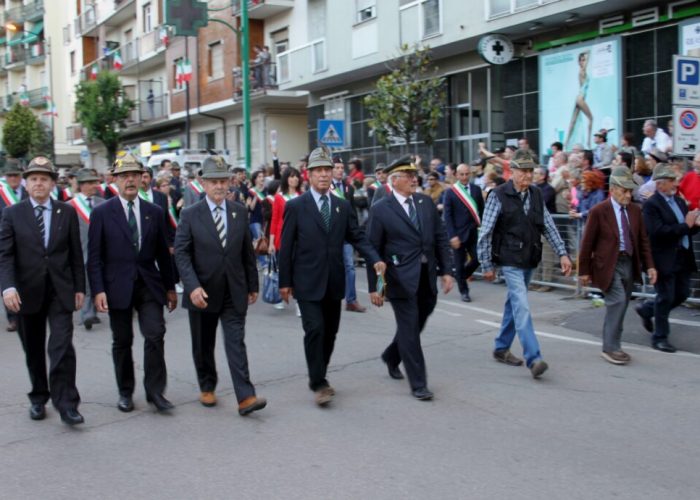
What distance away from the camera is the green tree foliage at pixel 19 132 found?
50500mm

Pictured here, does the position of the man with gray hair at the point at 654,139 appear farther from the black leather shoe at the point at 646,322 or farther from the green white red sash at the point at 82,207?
the green white red sash at the point at 82,207

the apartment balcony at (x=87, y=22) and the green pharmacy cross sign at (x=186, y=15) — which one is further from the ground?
the apartment balcony at (x=87, y=22)

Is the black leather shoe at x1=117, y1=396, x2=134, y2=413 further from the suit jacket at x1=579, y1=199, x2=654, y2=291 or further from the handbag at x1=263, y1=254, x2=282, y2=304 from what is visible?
the handbag at x1=263, y1=254, x2=282, y2=304

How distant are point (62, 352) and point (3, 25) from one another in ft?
214

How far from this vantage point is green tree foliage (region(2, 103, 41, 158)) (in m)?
50.5

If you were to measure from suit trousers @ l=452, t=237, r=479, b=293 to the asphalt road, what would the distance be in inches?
121

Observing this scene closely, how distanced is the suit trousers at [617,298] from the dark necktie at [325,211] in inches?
117

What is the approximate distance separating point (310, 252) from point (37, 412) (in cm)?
244

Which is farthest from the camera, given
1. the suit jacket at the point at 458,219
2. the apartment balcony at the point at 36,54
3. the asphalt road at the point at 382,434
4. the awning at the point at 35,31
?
the apartment balcony at the point at 36,54

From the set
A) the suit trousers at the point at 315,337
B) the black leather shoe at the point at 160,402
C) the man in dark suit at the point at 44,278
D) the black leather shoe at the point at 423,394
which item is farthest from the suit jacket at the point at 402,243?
→ the man in dark suit at the point at 44,278

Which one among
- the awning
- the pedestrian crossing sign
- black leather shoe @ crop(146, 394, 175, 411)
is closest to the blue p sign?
black leather shoe @ crop(146, 394, 175, 411)

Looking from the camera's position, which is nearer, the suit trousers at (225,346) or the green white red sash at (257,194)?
the suit trousers at (225,346)

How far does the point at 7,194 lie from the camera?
1072cm

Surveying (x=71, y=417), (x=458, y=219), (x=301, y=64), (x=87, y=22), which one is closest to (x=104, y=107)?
(x=87, y=22)
